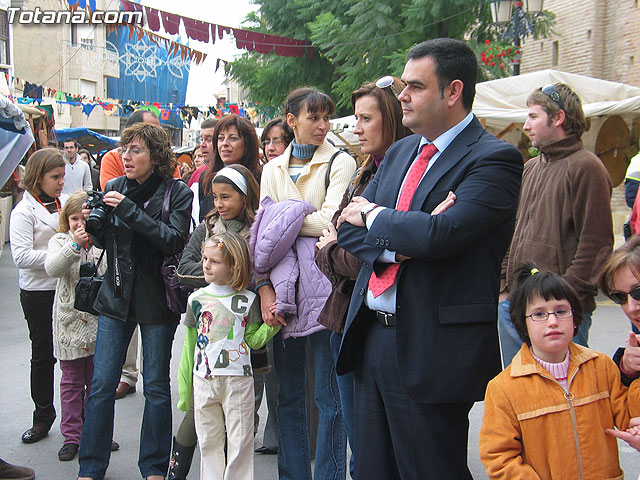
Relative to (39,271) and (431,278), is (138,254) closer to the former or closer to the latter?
(39,271)

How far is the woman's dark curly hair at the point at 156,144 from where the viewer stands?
4.14 m

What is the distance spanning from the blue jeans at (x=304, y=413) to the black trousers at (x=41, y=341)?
74.2 inches

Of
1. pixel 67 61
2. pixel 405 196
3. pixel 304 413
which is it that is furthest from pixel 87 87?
pixel 405 196

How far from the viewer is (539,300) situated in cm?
277

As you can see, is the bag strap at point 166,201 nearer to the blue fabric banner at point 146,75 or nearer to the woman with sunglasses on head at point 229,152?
the woman with sunglasses on head at point 229,152

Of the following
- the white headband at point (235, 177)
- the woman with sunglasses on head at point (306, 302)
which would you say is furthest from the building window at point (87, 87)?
the woman with sunglasses on head at point (306, 302)

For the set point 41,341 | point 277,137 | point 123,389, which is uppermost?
point 277,137

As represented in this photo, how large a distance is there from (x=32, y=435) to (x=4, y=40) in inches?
1046

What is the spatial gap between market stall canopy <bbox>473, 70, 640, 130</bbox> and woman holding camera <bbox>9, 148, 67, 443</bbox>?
21.5 ft

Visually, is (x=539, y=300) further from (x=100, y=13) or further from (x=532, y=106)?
(x=100, y=13)

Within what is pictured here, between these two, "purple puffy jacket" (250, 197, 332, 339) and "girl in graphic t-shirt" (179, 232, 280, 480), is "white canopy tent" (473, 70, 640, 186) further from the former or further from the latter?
"girl in graphic t-shirt" (179, 232, 280, 480)

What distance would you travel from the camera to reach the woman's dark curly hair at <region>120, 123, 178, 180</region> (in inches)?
163

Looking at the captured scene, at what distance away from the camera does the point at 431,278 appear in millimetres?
2553

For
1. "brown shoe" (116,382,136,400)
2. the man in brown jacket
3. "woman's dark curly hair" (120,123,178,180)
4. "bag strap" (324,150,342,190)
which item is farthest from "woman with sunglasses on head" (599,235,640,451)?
"brown shoe" (116,382,136,400)
